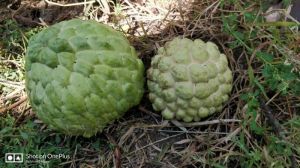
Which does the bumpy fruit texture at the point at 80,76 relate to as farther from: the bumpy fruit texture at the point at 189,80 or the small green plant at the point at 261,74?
the small green plant at the point at 261,74

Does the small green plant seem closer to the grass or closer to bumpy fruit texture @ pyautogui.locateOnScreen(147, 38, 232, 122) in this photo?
the grass

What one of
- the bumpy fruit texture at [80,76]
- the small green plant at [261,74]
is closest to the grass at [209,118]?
the small green plant at [261,74]

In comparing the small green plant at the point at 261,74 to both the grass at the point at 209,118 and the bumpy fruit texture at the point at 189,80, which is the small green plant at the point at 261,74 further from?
the bumpy fruit texture at the point at 189,80

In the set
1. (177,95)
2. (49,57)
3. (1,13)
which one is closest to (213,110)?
(177,95)

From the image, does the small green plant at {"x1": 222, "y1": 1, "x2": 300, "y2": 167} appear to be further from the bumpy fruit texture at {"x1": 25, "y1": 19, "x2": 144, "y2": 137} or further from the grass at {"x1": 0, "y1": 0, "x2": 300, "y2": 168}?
the bumpy fruit texture at {"x1": 25, "y1": 19, "x2": 144, "y2": 137}

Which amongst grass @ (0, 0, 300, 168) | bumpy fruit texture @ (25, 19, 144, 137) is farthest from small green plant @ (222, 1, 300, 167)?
bumpy fruit texture @ (25, 19, 144, 137)
